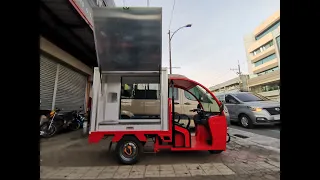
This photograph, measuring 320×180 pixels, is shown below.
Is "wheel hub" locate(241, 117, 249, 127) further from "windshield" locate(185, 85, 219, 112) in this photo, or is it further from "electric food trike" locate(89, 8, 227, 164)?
"electric food trike" locate(89, 8, 227, 164)

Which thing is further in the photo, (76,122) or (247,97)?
(247,97)

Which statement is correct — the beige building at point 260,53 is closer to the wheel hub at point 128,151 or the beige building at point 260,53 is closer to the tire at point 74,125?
the tire at point 74,125

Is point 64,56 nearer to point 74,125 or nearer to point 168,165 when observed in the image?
point 74,125

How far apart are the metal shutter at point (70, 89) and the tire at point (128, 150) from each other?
241 inches

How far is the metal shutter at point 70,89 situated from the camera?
30.5 feet

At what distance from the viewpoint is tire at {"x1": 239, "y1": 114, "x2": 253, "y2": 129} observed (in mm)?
8586

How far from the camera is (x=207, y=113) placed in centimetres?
499

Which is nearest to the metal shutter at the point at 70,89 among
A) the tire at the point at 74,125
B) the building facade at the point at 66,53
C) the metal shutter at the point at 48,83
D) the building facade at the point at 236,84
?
the building facade at the point at 66,53

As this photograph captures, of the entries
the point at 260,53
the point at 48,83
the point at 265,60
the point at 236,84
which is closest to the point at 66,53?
the point at 48,83

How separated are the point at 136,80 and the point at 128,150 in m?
1.79

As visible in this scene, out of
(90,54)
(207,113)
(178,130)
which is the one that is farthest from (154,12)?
(90,54)

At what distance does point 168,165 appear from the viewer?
4.15 meters
